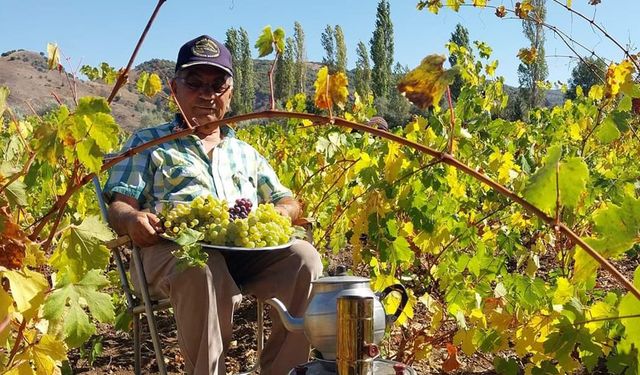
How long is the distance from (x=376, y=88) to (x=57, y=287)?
4146 cm

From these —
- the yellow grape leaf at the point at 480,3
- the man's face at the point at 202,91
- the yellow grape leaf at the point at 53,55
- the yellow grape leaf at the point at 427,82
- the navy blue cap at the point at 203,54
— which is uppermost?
the yellow grape leaf at the point at 480,3

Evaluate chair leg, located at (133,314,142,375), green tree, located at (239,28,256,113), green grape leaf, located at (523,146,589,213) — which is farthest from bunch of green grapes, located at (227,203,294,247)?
green tree, located at (239,28,256,113)

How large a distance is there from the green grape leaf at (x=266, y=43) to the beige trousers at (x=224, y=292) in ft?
3.19

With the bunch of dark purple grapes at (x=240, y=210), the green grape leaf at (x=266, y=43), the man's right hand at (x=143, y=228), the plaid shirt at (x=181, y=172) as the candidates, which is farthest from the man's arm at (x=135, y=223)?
the green grape leaf at (x=266, y=43)

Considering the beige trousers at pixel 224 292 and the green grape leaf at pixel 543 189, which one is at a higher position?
the green grape leaf at pixel 543 189

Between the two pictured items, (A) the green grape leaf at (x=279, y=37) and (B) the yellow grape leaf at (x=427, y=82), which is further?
(A) the green grape leaf at (x=279, y=37)

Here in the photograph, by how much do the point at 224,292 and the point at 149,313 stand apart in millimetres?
244

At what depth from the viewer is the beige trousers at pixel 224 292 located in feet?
6.89

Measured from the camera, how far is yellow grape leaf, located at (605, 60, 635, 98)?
2731 mm

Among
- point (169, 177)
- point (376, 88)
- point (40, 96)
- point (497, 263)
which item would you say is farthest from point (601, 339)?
point (40, 96)

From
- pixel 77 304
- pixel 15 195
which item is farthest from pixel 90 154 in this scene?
pixel 77 304

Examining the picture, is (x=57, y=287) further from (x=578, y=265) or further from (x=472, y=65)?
(x=472, y=65)

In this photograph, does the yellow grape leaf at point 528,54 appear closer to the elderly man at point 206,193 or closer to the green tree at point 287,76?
the elderly man at point 206,193

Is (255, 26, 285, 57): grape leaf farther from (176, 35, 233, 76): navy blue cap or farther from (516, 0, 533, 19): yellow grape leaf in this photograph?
(516, 0, 533, 19): yellow grape leaf
